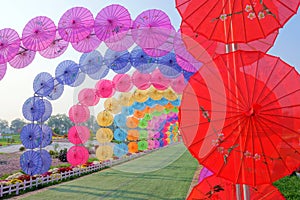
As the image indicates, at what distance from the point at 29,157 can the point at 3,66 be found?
2919 mm

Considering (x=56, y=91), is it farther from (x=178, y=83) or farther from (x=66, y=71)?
(x=178, y=83)

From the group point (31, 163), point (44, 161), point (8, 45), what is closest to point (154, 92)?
point (8, 45)

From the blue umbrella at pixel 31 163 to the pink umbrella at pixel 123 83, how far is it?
3.65 m

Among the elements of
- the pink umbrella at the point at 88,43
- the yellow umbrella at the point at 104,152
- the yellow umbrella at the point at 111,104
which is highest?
the pink umbrella at the point at 88,43

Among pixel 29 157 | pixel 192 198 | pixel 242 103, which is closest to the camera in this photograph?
pixel 242 103

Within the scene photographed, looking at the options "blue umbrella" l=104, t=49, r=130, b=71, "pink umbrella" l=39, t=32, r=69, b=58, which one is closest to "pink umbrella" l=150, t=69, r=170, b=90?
"blue umbrella" l=104, t=49, r=130, b=71

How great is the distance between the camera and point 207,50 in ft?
9.92

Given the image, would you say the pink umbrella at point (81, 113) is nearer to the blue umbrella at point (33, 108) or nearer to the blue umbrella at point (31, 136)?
the blue umbrella at point (31, 136)

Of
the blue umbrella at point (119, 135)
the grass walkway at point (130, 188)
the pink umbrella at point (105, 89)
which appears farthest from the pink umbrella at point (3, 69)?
the grass walkway at point (130, 188)

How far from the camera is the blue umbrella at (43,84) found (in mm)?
7652

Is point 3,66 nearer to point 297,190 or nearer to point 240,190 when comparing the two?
point 240,190

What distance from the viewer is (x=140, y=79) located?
17.8ft

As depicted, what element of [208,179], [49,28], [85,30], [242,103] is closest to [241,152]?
[242,103]

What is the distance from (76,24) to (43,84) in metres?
3.11
